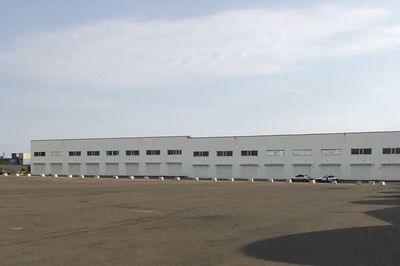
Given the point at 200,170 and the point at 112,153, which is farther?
the point at 112,153

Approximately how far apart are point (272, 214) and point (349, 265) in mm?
11396

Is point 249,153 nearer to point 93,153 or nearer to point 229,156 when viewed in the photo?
point 229,156

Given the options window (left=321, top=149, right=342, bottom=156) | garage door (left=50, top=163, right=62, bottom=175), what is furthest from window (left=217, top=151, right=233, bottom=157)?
garage door (left=50, top=163, right=62, bottom=175)

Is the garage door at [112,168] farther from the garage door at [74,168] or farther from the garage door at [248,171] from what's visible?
the garage door at [248,171]

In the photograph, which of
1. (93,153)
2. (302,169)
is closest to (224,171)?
(302,169)

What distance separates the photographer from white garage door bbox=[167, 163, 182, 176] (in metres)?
114

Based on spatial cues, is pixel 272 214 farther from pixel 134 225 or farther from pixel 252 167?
pixel 252 167

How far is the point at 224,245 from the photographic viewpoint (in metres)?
13.0

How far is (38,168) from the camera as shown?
421ft

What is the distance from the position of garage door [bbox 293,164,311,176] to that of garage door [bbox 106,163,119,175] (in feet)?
125

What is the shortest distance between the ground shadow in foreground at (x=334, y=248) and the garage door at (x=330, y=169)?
278ft

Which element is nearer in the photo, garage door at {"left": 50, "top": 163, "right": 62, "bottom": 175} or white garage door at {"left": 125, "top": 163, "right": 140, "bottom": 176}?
white garage door at {"left": 125, "top": 163, "right": 140, "bottom": 176}

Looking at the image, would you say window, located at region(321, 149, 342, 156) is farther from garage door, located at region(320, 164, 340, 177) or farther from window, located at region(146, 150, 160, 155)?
window, located at region(146, 150, 160, 155)

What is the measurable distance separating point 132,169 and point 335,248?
107021 millimetres
